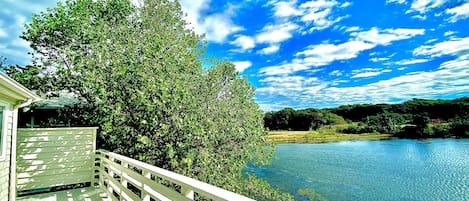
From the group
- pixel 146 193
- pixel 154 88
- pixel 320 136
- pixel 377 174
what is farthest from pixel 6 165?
pixel 320 136

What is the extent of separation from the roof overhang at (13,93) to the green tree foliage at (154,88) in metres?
1.69

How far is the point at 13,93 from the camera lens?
11.4ft

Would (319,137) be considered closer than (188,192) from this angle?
No

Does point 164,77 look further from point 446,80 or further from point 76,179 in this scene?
point 446,80

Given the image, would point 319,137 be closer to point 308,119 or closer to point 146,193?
point 308,119

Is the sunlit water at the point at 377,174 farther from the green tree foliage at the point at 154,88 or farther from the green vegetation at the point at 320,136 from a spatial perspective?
the green vegetation at the point at 320,136

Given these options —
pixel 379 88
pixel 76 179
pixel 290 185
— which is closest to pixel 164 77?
pixel 76 179

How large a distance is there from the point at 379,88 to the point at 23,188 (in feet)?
119

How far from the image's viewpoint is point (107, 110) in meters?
5.68

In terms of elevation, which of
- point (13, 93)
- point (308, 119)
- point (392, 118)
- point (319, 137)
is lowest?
point (319, 137)

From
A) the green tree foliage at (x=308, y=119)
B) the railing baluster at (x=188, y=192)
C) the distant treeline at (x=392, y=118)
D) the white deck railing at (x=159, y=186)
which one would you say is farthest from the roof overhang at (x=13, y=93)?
the green tree foliage at (x=308, y=119)

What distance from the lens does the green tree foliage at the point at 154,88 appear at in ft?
18.7

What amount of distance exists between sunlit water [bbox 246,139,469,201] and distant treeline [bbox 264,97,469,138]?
743cm

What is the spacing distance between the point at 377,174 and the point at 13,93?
15685 millimetres
